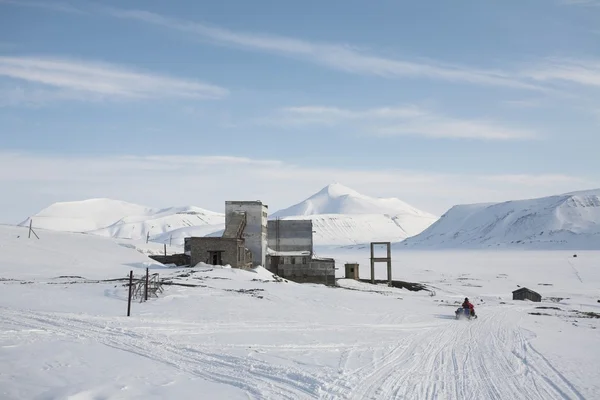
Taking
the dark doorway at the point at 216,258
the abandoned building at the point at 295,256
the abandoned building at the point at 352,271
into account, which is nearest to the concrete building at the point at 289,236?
the abandoned building at the point at 295,256

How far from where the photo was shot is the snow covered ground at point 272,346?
12312 mm

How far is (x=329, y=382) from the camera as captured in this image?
12711mm

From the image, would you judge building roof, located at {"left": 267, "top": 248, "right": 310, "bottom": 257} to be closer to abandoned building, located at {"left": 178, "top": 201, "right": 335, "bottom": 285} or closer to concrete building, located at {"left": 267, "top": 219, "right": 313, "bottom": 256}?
abandoned building, located at {"left": 178, "top": 201, "right": 335, "bottom": 285}

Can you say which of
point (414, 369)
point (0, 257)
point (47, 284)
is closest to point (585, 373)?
point (414, 369)

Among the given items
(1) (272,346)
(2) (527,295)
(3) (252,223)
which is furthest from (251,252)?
(1) (272,346)

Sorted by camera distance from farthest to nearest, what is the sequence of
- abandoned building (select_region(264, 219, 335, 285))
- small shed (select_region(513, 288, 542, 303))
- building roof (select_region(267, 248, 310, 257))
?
building roof (select_region(267, 248, 310, 257)) → abandoned building (select_region(264, 219, 335, 285)) → small shed (select_region(513, 288, 542, 303))

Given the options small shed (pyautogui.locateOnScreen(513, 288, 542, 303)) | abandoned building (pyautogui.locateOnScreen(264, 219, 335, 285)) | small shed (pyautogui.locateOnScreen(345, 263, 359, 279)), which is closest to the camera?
small shed (pyautogui.locateOnScreen(513, 288, 542, 303))

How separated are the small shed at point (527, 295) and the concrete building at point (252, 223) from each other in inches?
881

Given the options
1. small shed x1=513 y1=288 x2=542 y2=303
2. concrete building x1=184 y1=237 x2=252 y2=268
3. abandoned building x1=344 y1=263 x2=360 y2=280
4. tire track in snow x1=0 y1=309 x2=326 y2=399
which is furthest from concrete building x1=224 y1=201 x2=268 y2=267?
tire track in snow x1=0 y1=309 x2=326 y2=399

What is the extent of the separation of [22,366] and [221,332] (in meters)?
7.08

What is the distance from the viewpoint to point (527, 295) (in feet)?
155

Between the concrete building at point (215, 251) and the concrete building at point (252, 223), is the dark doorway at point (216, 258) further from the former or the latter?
the concrete building at point (252, 223)

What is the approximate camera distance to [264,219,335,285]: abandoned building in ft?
170

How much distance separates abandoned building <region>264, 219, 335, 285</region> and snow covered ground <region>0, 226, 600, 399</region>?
599 inches
